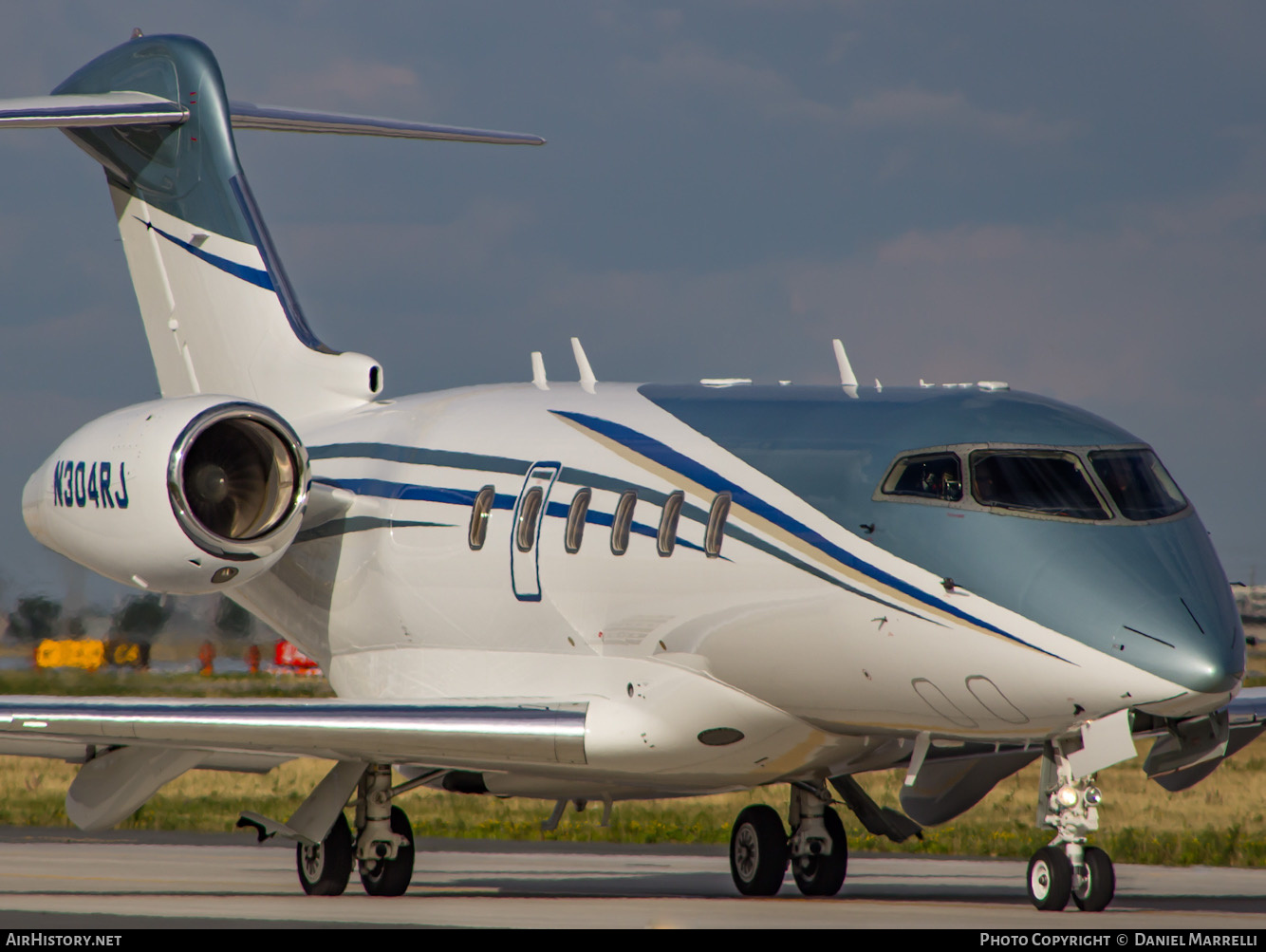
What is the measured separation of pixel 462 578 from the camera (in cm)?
1570

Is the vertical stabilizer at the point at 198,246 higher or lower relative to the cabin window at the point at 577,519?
higher

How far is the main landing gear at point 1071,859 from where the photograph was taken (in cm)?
1177

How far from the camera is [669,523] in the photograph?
→ 13773 mm

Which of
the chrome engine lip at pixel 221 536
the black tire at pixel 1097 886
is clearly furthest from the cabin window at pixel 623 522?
the black tire at pixel 1097 886

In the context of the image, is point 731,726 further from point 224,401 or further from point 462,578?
point 224,401

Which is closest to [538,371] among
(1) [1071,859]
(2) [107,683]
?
(1) [1071,859]

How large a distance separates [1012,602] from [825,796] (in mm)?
5601

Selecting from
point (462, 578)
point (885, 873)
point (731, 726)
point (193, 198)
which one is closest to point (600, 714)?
point (731, 726)

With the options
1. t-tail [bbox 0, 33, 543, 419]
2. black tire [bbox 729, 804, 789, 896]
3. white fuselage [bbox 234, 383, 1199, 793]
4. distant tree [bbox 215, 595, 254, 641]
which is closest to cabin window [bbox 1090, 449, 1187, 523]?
white fuselage [bbox 234, 383, 1199, 793]

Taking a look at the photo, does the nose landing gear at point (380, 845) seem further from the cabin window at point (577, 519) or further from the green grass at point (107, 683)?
the green grass at point (107, 683)

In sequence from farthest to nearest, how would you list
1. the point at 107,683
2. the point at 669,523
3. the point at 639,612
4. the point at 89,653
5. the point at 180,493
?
the point at 89,653, the point at 107,683, the point at 180,493, the point at 639,612, the point at 669,523

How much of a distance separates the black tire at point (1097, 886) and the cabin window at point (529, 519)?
5277mm

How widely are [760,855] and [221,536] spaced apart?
18.3ft

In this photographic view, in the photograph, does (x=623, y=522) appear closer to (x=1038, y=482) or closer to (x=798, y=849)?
(x=1038, y=482)
